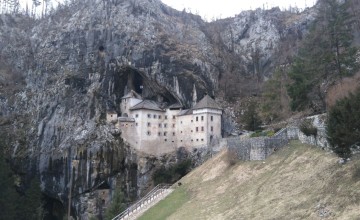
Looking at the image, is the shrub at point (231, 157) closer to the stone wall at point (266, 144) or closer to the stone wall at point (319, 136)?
the stone wall at point (266, 144)

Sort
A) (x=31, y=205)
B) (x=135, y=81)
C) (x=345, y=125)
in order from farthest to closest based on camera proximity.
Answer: (x=135, y=81) → (x=31, y=205) → (x=345, y=125)

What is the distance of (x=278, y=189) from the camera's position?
84.7 ft

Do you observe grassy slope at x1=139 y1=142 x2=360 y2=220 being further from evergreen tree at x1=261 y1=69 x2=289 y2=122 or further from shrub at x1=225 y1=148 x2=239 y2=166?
evergreen tree at x1=261 y1=69 x2=289 y2=122

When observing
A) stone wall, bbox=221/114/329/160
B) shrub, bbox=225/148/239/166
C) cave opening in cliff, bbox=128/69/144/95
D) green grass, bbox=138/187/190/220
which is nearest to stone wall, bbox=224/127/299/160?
stone wall, bbox=221/114/329/160

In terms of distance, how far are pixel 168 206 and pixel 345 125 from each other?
20.0 metres

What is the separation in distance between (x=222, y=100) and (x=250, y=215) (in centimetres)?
5237

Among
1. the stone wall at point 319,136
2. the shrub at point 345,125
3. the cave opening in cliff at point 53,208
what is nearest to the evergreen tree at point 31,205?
the cave opening in cliff at point 53,208

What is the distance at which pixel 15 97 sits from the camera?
2899 inches

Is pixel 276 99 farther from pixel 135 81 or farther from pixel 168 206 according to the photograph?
pixel 168 206

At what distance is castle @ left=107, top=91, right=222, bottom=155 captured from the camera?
63.2 m

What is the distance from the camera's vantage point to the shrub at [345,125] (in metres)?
21.2

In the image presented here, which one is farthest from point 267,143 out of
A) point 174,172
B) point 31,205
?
point 31,205

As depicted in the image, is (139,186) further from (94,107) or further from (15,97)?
(15,97)

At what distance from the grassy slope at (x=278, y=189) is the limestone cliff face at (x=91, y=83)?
2489 cm
